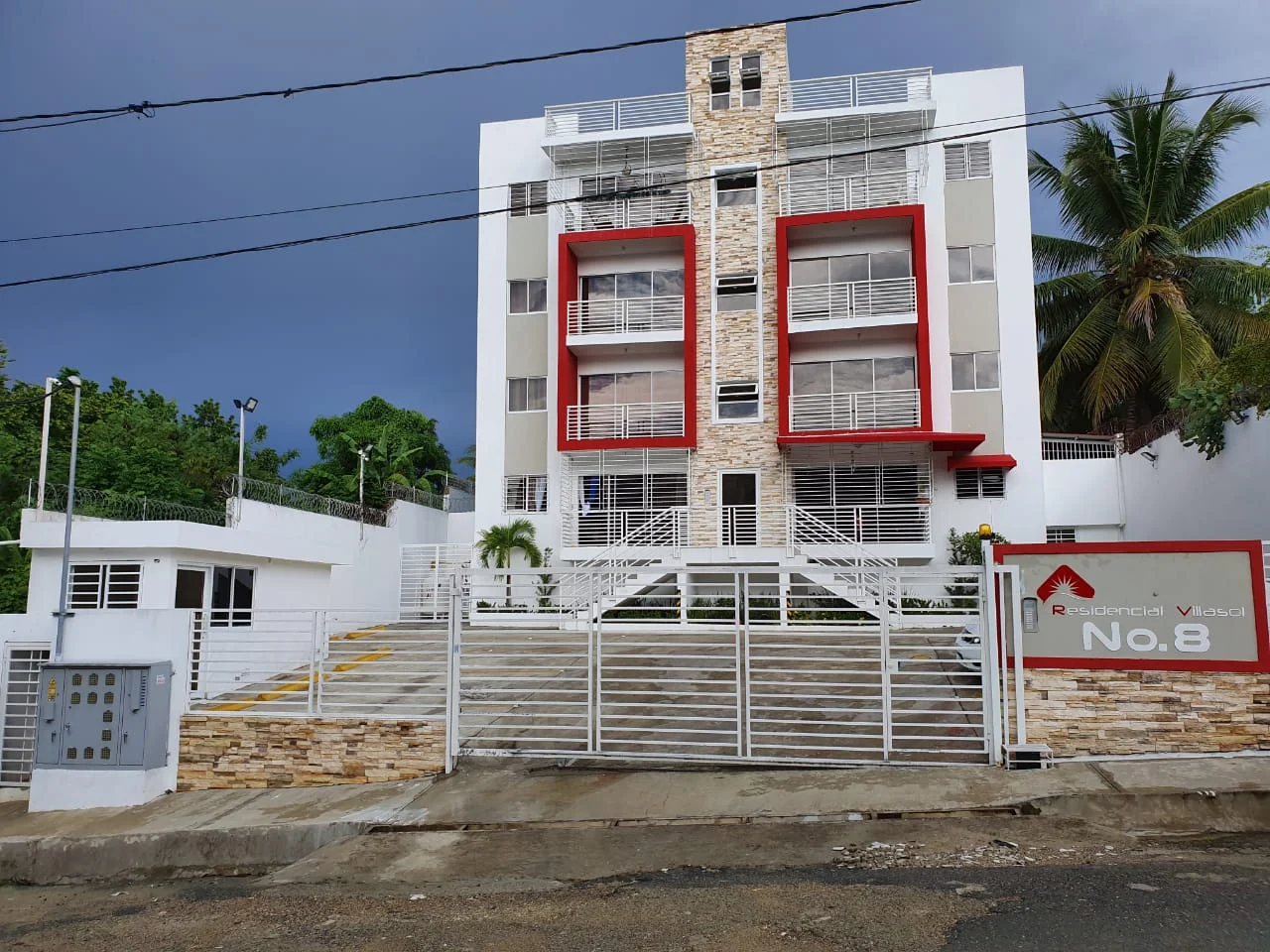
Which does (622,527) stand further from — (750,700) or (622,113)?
(750,700)

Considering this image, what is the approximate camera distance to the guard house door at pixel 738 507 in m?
22.7

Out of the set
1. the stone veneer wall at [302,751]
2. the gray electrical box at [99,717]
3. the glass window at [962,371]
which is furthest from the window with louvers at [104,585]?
the glass window at [962,371]

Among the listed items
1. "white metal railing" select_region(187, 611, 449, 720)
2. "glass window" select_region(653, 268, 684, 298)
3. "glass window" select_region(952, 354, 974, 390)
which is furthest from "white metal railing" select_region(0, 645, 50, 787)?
"glass window" select_region(952, 354, 974, 390)

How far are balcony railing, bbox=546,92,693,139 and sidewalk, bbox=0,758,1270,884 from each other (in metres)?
19.6

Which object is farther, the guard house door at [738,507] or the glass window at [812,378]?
the glass window at [812,378]

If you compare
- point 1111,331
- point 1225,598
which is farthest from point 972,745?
point 1111,331

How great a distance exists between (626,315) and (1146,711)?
17.3 metres

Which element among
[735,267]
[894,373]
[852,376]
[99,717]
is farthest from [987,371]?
[99,717]

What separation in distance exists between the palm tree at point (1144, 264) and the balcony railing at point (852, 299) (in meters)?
6.56

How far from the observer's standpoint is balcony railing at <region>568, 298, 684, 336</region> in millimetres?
23750

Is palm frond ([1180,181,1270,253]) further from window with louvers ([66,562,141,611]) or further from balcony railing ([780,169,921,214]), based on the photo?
window with louvers ([66,562,141,611])

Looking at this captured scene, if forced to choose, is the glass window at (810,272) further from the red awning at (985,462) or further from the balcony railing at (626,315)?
the red awning at (985,462)

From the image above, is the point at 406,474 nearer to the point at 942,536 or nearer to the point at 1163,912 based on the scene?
the point at 942,536

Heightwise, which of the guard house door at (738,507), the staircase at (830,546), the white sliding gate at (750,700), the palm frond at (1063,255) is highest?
the palm frond at (1063,255)
